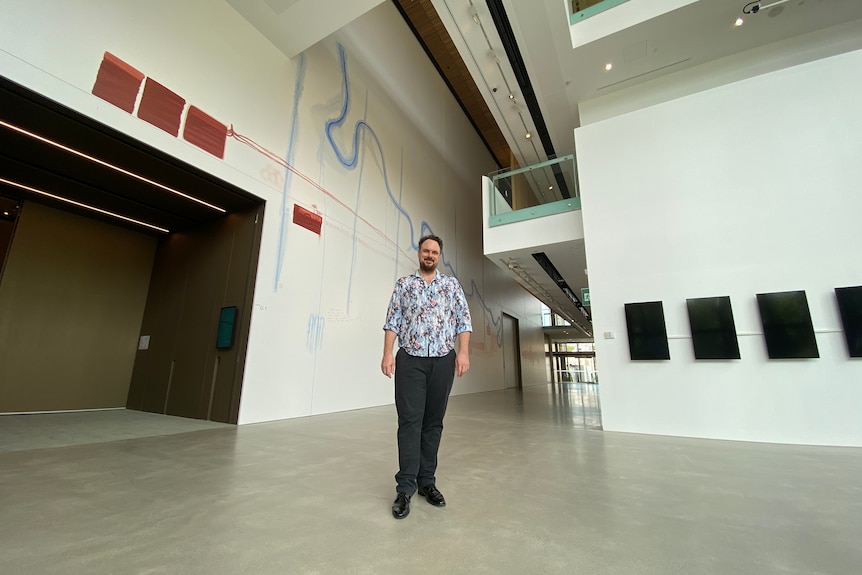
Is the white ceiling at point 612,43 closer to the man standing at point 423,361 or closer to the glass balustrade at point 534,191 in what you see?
the glass balustrade at point 534,191

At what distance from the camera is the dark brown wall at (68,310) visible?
465 cm

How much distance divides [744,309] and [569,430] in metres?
2.42

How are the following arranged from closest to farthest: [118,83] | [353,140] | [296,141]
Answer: [118,83] < [296,141] < [353,140]

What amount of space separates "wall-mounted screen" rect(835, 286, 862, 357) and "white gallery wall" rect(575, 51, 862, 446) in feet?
0.24

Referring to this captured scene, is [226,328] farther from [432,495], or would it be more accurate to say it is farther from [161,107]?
[432,495]

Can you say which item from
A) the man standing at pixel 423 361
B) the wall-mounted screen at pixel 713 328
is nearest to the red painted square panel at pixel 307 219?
the man standing at pixel 423 361

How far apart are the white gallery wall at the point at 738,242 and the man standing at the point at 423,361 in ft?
11.1

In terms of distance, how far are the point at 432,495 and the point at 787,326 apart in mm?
4337

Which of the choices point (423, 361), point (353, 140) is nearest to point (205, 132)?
point (353, 140)

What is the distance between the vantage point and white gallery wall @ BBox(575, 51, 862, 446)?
12.0ft

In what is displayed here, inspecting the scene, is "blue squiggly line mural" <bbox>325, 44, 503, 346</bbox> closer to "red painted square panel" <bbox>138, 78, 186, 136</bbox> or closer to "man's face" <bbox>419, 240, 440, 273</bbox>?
"red painted square panel" <bbox>138, 78, 186, 136</bbox>

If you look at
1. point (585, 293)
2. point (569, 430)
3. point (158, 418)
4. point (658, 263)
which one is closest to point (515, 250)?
point (585, 293)

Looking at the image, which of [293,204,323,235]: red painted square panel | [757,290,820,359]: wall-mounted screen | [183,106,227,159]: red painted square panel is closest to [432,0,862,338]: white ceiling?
[757,290,820,359]: wall-mounted screen

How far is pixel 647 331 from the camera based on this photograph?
430 cm
